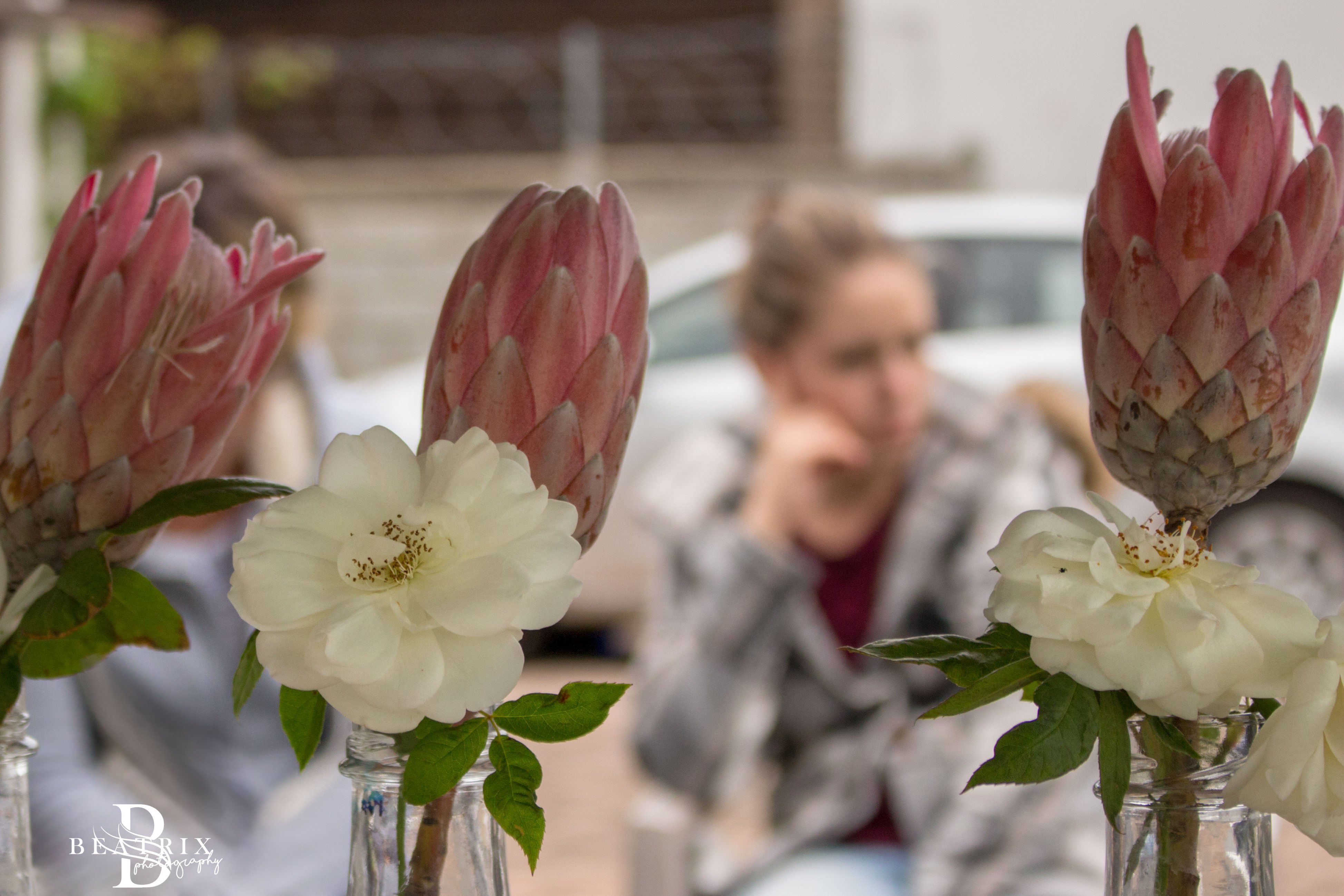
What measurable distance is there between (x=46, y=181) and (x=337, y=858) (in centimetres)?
494

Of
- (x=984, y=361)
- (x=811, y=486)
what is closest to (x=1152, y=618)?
(x=811, y=486)

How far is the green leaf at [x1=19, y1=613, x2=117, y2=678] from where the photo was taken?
0.48 meters

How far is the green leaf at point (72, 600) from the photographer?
0.46 metres

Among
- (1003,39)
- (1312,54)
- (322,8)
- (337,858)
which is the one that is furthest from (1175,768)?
(322,8)

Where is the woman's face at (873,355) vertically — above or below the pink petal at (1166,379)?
below

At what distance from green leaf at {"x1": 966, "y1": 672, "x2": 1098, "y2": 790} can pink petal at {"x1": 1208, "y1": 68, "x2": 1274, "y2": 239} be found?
0.51ft

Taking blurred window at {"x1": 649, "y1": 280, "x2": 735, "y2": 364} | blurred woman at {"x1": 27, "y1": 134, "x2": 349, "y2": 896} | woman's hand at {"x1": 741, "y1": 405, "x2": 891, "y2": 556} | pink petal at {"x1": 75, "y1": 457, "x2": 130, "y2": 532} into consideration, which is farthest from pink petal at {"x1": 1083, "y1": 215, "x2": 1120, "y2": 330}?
blurred window at {"x1": 649, "y1": 280, "x2": 735, "y2": 364}

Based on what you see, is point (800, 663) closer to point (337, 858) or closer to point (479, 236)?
point (337, 858)

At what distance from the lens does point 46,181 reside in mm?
5602

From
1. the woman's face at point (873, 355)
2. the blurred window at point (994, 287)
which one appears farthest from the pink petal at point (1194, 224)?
the blurred window at point (994, 287)

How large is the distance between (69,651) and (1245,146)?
426 mm

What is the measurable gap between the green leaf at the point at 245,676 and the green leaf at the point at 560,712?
8cm

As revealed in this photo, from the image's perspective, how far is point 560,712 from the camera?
44 cm

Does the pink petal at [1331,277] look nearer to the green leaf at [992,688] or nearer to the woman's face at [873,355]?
the green leaf at [992,688]
